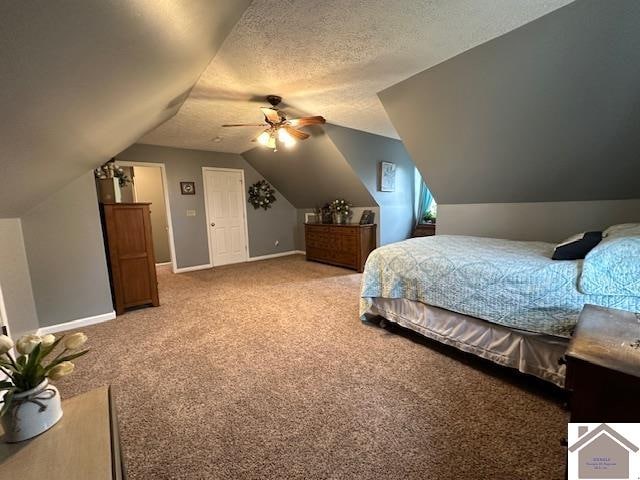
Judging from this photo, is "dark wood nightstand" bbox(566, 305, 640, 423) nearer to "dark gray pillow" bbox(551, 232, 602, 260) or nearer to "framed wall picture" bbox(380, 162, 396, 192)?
"dark gray pillow" bbox(551, 232, 602, 260)

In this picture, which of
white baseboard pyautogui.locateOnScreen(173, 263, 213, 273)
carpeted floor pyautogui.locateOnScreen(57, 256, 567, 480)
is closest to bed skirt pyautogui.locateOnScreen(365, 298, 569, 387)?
carpeted floor pyautogui.locateOnScreen(57, 256, 567, 480)

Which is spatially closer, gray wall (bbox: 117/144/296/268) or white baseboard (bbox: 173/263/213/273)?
gray wall (bbox: 117/144/296/268)

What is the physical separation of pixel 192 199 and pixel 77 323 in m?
2.95

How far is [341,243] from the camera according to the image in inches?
202

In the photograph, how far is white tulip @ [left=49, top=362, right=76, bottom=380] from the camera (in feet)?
2.72

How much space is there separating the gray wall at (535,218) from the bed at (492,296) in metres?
0.66

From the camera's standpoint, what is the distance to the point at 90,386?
6.15 ft

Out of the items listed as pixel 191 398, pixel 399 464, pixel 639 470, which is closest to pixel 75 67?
pixel 191 398

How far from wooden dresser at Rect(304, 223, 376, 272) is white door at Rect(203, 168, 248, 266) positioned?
5.11 ft

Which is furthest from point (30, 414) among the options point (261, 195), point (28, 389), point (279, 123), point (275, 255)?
point (275, 255)

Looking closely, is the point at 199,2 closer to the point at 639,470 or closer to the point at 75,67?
the point at 75,67

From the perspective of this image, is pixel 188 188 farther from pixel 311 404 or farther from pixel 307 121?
pixel 311 404

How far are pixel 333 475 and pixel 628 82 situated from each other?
9.84ft

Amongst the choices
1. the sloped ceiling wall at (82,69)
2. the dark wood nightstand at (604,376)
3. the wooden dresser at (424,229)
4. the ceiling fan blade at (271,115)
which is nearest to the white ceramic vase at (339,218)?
the wooden dresser at (424,229)
